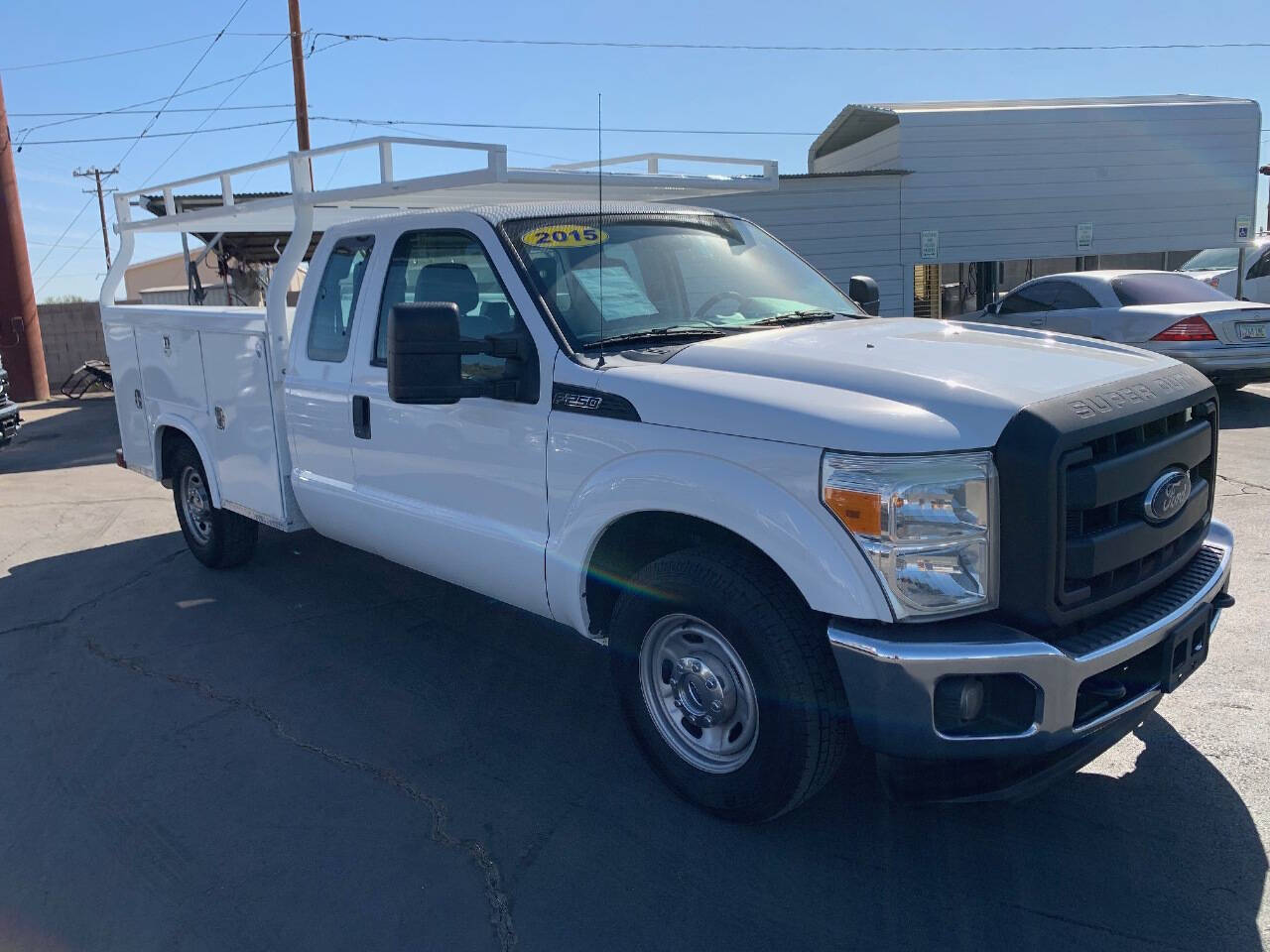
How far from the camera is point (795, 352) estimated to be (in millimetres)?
3420

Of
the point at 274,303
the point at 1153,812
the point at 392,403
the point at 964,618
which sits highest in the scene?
the point at 274,303

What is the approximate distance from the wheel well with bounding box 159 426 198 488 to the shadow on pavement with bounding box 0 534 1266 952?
2017 mm

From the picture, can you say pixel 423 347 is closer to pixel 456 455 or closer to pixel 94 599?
pixel 456 455

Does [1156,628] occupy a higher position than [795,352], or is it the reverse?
[795,352]

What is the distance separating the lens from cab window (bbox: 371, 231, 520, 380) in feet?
13.0

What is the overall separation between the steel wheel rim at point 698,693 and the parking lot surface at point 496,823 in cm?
26

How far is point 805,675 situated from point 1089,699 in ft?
2.64

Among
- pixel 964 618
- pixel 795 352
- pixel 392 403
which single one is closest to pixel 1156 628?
pixel 964 618

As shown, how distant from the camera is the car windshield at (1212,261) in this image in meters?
19.3

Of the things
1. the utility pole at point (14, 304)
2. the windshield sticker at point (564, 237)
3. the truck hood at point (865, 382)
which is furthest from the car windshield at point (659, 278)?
the utility pole at point (14, 304)

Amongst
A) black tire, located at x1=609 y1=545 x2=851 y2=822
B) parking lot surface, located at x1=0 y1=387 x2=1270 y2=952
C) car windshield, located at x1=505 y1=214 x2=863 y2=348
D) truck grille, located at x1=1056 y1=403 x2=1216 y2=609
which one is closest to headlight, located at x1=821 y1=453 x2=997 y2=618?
truck grille, located at x1=1056 y1=403 x2=1216 y2=609

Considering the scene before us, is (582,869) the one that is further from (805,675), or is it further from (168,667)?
(168,667)

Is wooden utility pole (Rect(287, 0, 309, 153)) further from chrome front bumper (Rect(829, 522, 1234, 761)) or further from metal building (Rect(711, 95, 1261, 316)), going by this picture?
chrome front bumper (Rect(829, 522, 1234, 761))

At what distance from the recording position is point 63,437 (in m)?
14.1
